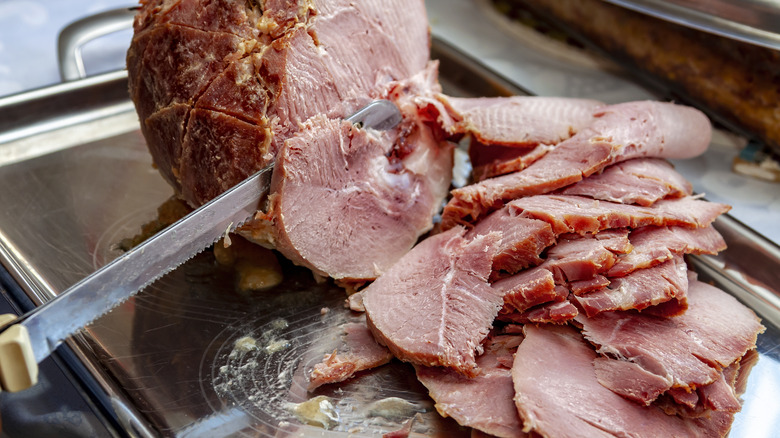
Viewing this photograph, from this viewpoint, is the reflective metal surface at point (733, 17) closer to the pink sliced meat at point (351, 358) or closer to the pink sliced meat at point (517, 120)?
the pink sliced meat at point (517, 120)

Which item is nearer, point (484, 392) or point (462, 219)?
point (484, 392)

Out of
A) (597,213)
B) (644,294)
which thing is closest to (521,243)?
(597,213)

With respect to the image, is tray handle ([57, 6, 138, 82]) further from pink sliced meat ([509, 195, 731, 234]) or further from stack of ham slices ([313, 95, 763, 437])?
pink sliced meat ([509, 195, 731, 234])

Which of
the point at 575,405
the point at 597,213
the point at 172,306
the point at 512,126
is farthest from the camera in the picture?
the point at 512,126

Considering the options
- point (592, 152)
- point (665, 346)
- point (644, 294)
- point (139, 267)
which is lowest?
point (665, 346)

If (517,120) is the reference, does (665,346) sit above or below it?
below

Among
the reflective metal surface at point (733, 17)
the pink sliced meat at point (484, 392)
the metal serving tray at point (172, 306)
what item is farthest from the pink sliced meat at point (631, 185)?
the reflective metal surface at point (733, 17)

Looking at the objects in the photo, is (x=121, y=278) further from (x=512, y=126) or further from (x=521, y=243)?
(x=512, y=126)
